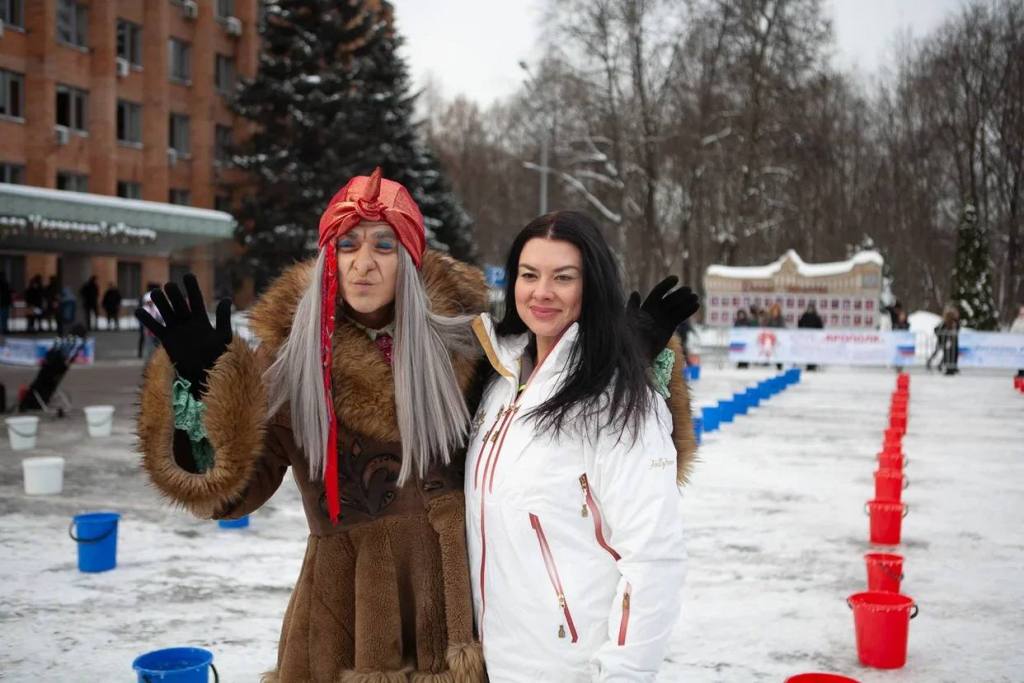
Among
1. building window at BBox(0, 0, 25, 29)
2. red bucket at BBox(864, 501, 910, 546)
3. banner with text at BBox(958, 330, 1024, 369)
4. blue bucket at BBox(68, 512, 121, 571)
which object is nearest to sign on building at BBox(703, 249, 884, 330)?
banner with text at BBox(958, 330, 1024, 369)

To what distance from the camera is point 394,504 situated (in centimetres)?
246

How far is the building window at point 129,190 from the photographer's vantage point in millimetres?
36812

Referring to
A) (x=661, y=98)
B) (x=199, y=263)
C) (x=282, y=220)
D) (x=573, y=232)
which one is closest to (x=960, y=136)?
(x=661, y=98)

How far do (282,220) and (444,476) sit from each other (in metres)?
30.5

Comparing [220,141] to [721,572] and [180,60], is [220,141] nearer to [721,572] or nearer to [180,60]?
[180,60]

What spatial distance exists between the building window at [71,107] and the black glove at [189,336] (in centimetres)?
3638

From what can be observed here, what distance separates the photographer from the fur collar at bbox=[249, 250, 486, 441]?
8.02 feet

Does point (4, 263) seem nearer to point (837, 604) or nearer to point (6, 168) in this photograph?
point (6, 168)

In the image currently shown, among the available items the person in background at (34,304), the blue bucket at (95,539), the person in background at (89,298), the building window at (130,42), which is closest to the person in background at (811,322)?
the blue bucket at (95,539)

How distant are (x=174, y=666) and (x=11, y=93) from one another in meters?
35.0

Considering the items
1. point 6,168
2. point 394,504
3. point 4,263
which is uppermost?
point 6,168

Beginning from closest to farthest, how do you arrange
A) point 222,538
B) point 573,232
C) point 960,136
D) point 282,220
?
point 573,232
point 222,538
point 282,220
point 960,136

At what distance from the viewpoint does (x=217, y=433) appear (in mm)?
2297

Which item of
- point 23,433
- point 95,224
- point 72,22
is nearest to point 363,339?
point 23,433
